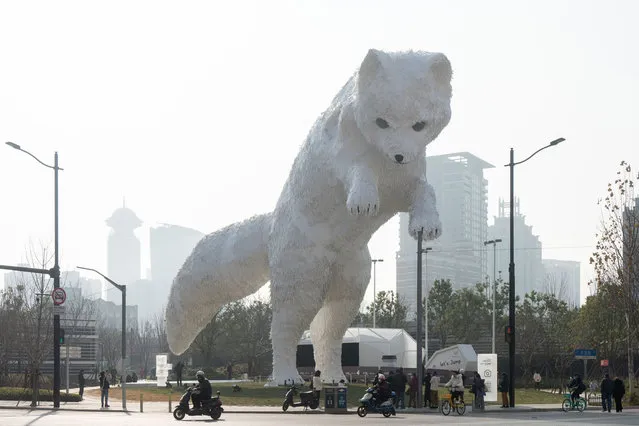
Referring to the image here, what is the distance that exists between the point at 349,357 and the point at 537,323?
19.6 m

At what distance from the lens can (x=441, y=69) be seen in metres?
25.0

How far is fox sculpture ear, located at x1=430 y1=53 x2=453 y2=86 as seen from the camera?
24891 millimetres

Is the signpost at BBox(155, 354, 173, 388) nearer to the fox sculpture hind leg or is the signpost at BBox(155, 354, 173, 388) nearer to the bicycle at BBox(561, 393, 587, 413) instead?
the fox sculpture hind leg

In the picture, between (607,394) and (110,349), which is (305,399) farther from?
(110,349)

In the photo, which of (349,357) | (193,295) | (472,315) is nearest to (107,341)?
(472,315)

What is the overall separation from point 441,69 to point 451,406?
9338 mm

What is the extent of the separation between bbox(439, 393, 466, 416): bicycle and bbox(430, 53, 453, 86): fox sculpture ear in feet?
28.7

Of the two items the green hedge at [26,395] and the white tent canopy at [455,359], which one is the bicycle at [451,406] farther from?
the white tent canopy at [455,359]

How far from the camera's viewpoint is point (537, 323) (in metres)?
67.2

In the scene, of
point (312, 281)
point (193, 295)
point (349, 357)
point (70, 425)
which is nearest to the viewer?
point (70, 425)

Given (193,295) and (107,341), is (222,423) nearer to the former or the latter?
(193,295)

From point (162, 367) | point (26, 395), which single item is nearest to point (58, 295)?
point (26, 395)

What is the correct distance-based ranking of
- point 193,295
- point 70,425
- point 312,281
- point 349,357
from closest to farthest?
point 70,425 → point 312,281 → point 193,295 → point 349,357

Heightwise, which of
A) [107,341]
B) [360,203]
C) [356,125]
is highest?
[356,125]
